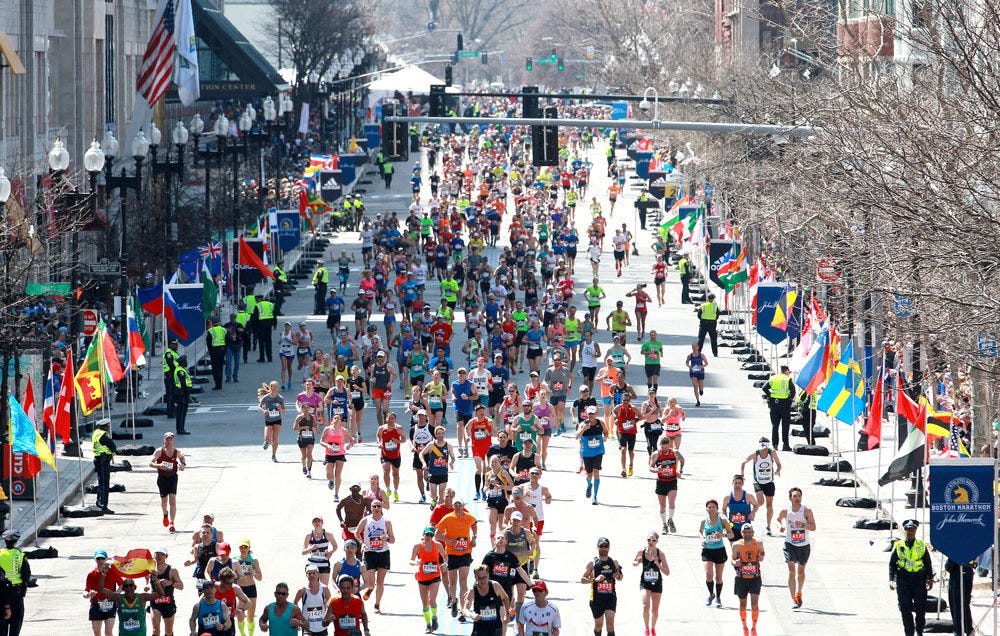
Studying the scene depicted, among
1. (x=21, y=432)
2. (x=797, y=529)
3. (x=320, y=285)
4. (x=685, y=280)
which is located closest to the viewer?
(x=797, y=529)

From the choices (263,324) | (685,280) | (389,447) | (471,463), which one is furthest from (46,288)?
(685,280)

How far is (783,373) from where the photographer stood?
31.3m

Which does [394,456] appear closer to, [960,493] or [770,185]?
[960,493]

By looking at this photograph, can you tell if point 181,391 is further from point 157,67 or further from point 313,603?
point 313,603

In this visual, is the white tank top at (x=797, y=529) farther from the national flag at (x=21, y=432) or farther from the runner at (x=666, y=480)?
the national flag at (x=21, y=432)

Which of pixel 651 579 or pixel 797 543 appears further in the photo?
pixel 797 543

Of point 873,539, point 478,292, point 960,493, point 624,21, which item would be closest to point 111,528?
point 873,539

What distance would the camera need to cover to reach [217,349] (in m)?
38.5

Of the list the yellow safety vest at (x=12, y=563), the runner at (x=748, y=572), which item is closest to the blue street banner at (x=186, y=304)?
the yellow safety vest at (x=12, y=563)

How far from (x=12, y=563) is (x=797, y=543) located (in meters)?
8.54

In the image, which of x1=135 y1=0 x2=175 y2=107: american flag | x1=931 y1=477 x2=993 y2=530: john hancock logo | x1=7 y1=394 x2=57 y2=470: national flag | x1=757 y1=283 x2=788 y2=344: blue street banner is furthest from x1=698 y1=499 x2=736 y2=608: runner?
x1=135 y1=0 x2=175 y2=107: american flag

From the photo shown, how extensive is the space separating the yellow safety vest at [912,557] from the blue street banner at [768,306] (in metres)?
15.7

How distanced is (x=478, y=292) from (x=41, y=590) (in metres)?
26.9

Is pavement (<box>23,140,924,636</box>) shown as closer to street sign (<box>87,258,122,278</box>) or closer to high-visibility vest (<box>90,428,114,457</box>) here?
high-visibility vest (<box>90,428,114,457</box>)
